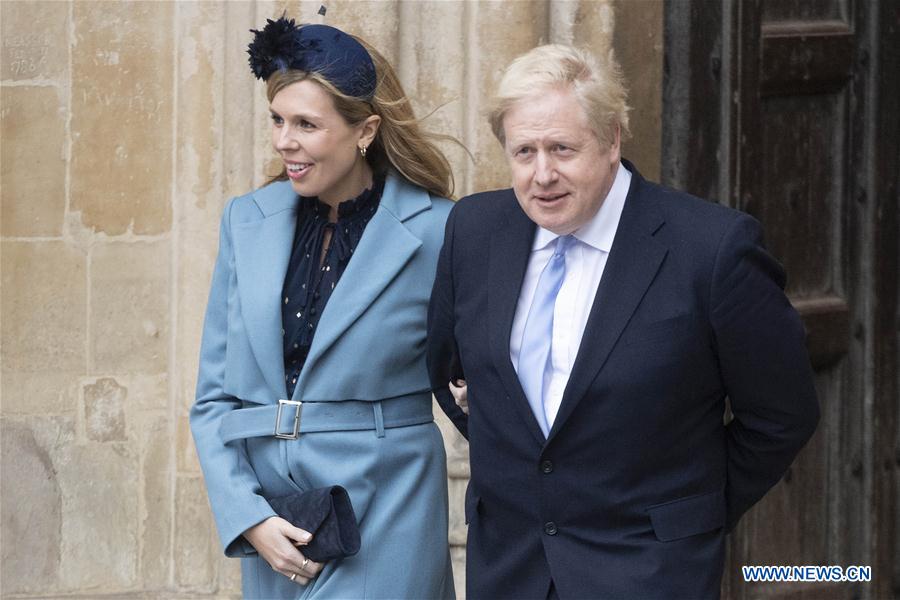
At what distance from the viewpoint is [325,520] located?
2826mm

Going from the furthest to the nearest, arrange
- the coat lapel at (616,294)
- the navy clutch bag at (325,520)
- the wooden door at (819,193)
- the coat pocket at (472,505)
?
the wooden door at (819,193) < the navy clutch bag at (325,520) < the coat pocket at (472,505) < the coat lapel at (616,294)

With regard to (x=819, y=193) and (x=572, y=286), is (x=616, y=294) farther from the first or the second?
(x=819, y=193)

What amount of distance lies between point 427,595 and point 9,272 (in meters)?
1.74

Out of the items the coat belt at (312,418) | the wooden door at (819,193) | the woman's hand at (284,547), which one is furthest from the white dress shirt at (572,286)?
the wooden door at (819,193)

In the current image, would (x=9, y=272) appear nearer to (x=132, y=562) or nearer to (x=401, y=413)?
(x=132, y=562)

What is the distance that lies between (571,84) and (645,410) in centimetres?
55

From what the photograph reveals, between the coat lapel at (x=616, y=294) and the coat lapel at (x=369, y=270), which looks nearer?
the coat lapel at (x=616, y=294)

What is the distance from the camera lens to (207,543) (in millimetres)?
4156

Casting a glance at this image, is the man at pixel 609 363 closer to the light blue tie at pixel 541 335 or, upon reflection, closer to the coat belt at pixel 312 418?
the light blue tie at pixel 541 335

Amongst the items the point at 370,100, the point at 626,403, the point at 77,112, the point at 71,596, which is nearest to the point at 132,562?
the point at 71,596

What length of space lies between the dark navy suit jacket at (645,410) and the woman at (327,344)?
34 cm

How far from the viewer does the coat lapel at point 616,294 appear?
2.49 meters

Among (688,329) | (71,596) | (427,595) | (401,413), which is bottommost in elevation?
(71,596)

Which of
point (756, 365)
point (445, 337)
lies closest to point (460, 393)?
point (445, 337)
